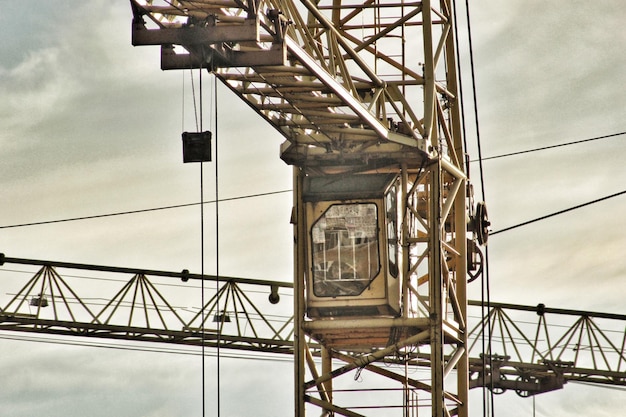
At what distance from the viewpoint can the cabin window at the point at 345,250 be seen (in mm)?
31406

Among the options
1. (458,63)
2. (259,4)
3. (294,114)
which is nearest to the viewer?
(259,4)

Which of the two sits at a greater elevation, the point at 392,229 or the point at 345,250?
the point at 392,229

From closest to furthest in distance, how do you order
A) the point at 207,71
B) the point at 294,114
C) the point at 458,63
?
the point at 207,71, the point at 294,114, the point at 458,63

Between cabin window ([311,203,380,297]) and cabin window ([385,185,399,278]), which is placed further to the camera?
cabin window ([385,185,399,278])

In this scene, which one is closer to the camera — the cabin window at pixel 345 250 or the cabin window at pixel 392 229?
the cabin window at pixel 345 250

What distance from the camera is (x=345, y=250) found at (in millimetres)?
31578

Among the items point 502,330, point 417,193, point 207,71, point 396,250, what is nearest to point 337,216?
point 396,250

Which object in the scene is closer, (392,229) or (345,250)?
(345,250)

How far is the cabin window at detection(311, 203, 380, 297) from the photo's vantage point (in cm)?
3141

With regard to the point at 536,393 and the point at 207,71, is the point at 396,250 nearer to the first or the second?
the point at 207,71

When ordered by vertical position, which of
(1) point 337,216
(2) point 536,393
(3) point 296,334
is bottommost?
(2) point 536,393

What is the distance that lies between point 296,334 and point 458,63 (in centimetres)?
758

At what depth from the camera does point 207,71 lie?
25.9 meters

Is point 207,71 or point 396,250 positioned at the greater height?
point 207,71
